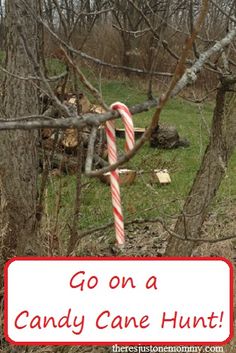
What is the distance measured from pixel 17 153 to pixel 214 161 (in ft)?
4.24

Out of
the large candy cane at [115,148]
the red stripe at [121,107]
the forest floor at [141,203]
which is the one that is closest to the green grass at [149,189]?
the forest floor at [141,203]

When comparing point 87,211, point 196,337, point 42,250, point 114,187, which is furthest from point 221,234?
point 114,187

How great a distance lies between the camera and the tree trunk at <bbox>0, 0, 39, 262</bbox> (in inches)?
127

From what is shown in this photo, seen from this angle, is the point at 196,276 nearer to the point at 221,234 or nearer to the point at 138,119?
the point at 221,234

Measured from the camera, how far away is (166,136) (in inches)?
310

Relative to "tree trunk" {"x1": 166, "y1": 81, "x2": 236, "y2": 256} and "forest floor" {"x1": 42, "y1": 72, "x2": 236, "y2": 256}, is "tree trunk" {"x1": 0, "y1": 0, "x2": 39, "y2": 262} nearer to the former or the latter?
"forest floor" {"x1": 42, "y1": 72, "x2": 236, "y2": 256}

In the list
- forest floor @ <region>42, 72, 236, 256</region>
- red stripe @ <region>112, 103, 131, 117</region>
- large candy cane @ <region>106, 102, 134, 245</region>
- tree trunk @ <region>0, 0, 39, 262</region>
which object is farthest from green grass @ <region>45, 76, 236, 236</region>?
red stripe @ <region>112, 103, 131, 117</region>

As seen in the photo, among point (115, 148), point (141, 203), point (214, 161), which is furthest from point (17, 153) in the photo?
point (115, 148)

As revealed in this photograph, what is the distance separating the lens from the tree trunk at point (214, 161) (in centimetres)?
262

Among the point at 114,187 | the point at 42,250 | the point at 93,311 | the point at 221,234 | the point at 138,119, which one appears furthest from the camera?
the point at 138,119

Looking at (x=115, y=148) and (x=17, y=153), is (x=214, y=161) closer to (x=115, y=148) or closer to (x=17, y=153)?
(x=17, y=153)

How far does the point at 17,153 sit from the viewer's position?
336cm

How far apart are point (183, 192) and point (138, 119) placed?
4.19 metres

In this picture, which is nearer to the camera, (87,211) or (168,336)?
(168,336)
